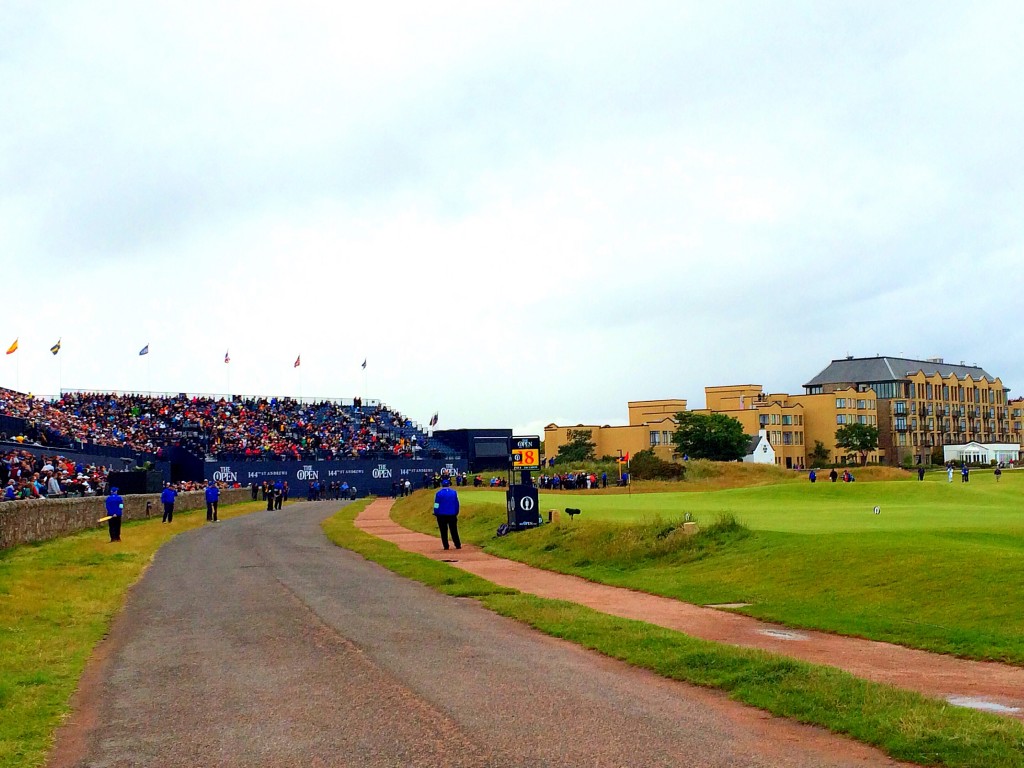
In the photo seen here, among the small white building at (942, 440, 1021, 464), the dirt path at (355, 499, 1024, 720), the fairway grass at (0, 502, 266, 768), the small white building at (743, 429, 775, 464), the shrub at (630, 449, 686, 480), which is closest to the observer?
the fairway grass at (0, 502, 266, 768)

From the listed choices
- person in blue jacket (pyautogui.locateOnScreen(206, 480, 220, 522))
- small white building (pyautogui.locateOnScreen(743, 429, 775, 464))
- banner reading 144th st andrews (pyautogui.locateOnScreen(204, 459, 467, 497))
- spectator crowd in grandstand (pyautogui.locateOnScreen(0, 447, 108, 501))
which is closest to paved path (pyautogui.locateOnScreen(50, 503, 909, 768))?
spectator crowd in grandstand (pyautogui.locateOnScreen(0, 447, 108, 501))

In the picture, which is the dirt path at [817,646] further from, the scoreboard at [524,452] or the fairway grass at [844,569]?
the scoreboard at [524,452]

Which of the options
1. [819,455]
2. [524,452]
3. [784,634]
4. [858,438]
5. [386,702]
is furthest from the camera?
[819,455]

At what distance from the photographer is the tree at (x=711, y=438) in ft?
354

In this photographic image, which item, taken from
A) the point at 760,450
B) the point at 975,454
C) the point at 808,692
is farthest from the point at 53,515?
the point at 975,454

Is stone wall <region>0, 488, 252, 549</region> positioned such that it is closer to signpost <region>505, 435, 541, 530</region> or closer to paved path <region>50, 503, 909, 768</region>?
paved path <region>50, 503, 909, 768</region>

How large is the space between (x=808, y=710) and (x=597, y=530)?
49.9ft

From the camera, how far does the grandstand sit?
65000 mm

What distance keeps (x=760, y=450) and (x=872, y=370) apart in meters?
31.1

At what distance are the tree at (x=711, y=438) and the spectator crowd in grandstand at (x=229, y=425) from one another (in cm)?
3009

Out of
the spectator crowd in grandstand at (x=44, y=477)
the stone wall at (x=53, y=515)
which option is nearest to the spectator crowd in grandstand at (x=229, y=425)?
the spectator crowd in grandstand at (x=44, y=477)

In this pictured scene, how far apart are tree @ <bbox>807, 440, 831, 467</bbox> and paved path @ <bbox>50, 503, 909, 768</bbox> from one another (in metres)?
114

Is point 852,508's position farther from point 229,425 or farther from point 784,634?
point 229,425

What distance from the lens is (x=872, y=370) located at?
136625 mm
